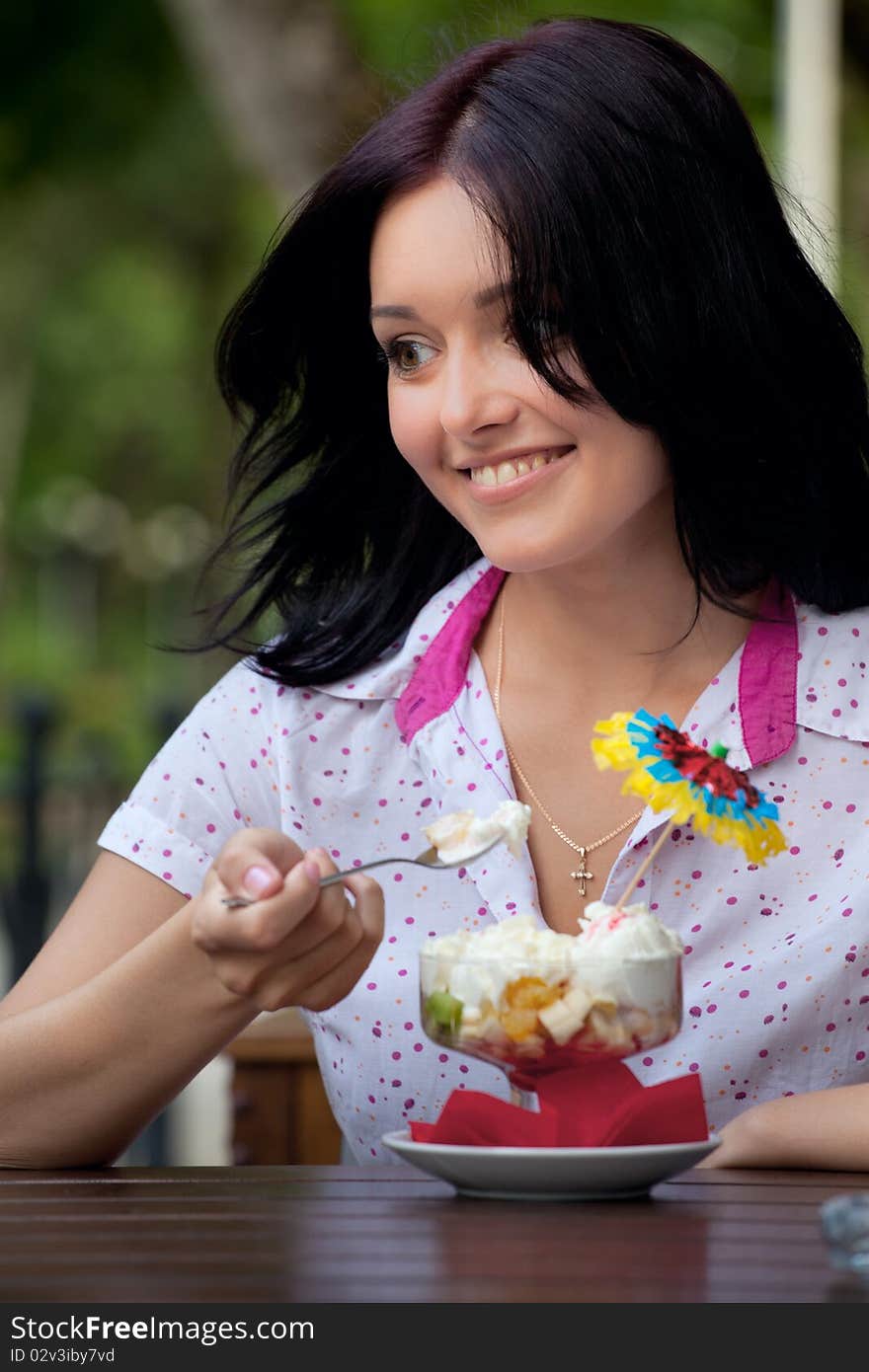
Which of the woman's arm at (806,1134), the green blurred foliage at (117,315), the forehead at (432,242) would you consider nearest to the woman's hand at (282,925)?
the woman's arm at (806,1134)

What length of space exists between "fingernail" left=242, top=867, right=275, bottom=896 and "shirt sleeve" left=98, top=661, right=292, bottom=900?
59 cm

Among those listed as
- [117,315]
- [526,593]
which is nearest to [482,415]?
[526,593]

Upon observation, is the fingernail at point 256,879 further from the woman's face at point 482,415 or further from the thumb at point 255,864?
the woman's face at point 482,415

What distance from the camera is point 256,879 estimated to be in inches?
54.5

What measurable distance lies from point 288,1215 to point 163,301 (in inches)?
879

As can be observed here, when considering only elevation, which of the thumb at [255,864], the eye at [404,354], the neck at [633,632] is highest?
the eye at [404,354]

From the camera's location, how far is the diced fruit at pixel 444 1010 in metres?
1.34

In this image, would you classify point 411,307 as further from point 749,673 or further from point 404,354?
point 749,673

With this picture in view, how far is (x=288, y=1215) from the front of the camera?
137 cm

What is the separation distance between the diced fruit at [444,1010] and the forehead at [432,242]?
27.4 inches

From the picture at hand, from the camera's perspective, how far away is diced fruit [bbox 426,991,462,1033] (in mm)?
1344

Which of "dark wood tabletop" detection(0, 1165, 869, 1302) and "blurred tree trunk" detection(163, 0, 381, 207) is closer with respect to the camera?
"dark wood tabletop" detection(0, 1165, 869, 1302)

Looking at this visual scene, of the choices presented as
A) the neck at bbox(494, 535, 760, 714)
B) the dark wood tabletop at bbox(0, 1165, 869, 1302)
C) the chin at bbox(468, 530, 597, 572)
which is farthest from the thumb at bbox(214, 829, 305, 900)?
the neck at bbox(494, 535, 760, 714)

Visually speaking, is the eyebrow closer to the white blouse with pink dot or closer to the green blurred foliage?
the white blouse with pink dot
